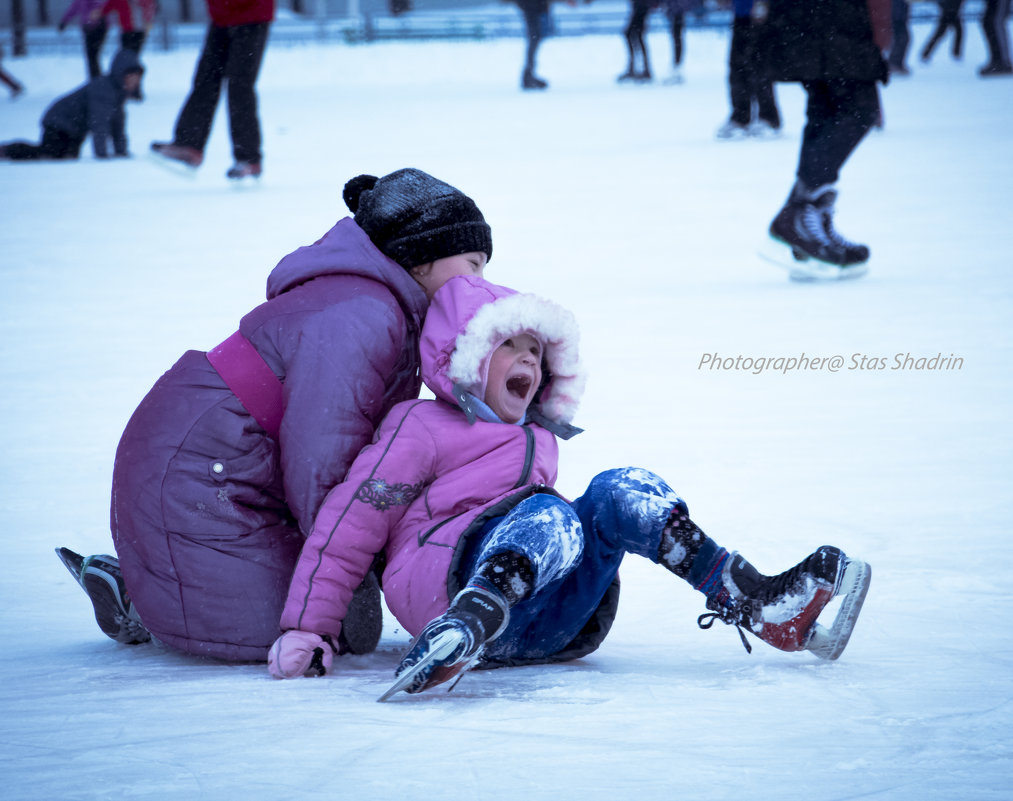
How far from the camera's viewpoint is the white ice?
56.1 inches

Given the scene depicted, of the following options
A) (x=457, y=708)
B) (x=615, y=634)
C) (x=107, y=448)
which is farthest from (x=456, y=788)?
(x=107, y=448)

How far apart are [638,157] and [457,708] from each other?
279 inches

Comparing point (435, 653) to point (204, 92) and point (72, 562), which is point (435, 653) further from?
point (204, 92)

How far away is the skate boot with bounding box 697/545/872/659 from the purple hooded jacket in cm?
59

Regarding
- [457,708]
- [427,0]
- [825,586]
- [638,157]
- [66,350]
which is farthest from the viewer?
[427,0]

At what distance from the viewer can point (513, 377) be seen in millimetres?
1948

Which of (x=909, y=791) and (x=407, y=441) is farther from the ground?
(x=407, y=441)

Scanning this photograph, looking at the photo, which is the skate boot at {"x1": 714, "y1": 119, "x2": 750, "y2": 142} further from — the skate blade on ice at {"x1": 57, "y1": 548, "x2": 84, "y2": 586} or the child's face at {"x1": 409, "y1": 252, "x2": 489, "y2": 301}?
the skate blade on ice at {"x1": 57, "y1": 548, "x2": 84, "y2": 586}

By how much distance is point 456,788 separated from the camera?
134 centimetres

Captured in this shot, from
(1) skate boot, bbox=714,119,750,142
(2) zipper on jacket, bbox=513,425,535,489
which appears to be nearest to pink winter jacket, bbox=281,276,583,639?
(2) zipper on jacket, bbox=513,425,535,489

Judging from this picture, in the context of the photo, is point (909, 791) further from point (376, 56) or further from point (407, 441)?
point (376, 56)

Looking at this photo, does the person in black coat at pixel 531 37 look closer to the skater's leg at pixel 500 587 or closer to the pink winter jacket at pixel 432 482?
the pink winter jacket at pixel 432 482

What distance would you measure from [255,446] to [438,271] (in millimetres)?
430

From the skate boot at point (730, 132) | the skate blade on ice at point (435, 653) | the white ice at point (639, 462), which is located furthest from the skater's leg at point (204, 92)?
the skate blade on ice at point (435, 653)
